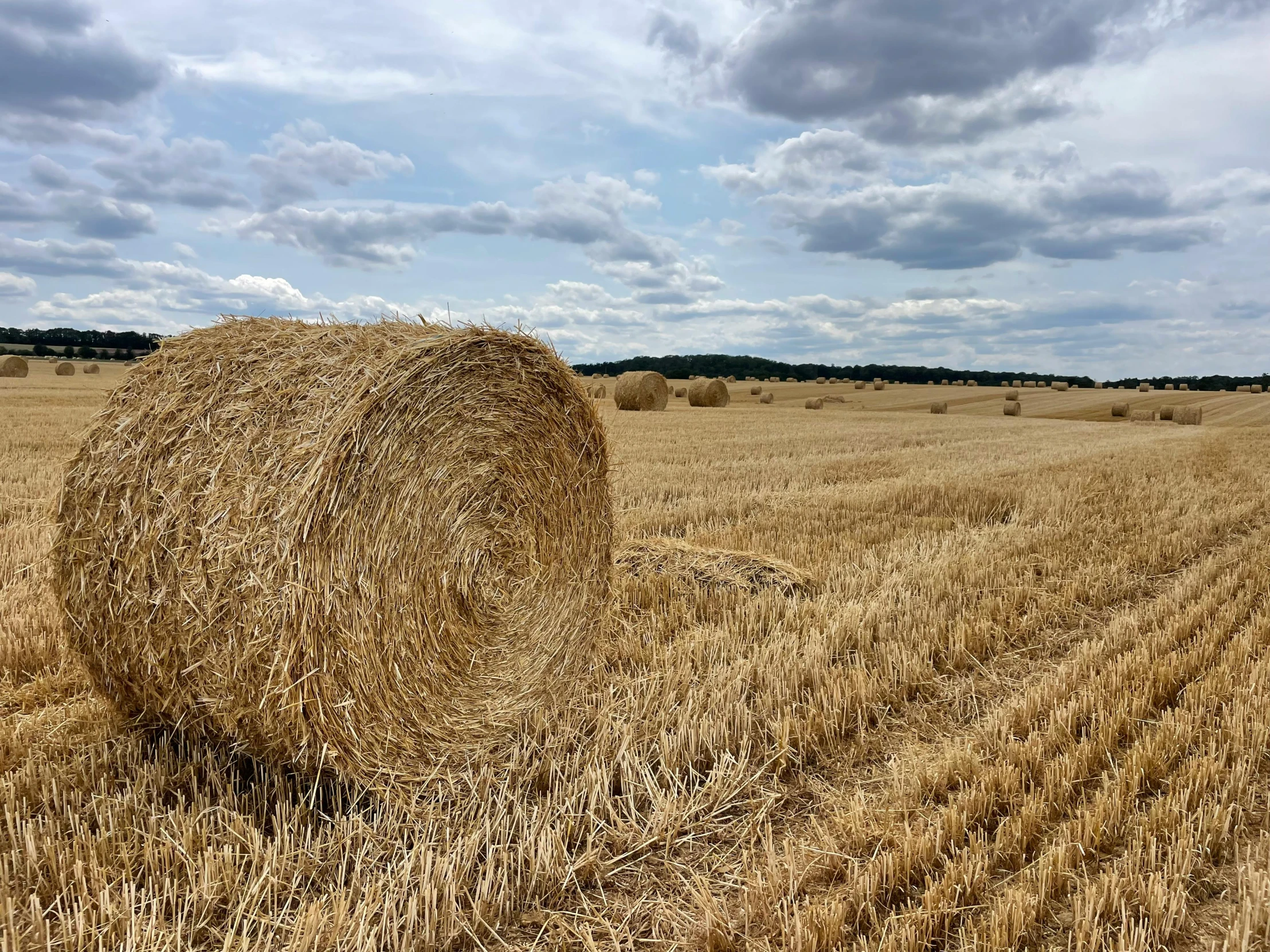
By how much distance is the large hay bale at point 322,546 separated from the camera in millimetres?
3422

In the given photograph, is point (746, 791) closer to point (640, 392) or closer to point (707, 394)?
point (640, 392)

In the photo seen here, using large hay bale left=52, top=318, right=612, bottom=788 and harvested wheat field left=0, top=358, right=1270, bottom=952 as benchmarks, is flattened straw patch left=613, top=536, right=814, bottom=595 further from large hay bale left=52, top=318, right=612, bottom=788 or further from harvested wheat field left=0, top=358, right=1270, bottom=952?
large hay bale left=52, top=318, right=612, bottom=788

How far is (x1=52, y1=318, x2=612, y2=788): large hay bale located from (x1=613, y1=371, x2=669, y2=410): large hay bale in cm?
2352

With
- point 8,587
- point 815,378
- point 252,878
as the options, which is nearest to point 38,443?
point 8,587

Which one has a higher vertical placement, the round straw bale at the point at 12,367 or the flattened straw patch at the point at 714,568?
the round straw bale at the point at 12,367

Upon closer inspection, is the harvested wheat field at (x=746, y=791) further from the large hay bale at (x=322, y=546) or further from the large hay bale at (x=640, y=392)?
the large hay bale at (x=640, y=392)

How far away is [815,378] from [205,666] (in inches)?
2491

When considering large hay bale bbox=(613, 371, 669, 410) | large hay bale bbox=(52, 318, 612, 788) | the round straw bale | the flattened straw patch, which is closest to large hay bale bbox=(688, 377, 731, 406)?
large hay bale bbox=(613, 371, 669, 410)

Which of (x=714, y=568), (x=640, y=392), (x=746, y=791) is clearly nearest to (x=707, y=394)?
(x=640, y=392)

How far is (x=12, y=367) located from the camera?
3603cm

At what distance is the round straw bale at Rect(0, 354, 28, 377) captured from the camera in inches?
1416

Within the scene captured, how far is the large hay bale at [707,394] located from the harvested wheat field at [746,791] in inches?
1009

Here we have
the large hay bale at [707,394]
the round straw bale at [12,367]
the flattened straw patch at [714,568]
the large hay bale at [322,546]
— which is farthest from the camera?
the round straw bale at [12,367]

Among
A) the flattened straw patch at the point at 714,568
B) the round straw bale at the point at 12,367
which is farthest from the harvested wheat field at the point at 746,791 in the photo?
the round straw bale at the point at 12,367
